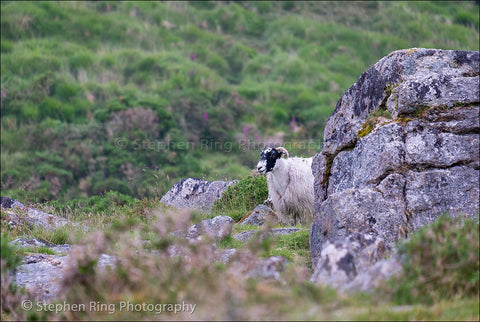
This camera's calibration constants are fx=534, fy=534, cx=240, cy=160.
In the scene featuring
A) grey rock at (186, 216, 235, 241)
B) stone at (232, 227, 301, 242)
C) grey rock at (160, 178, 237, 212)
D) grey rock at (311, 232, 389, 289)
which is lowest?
grey rock at (160, 178, 237, 212)

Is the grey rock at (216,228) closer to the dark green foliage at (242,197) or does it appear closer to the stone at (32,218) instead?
the dark green foliage at (242,197)

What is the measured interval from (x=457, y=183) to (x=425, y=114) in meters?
1.09

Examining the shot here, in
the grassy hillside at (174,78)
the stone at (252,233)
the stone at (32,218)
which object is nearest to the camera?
the stone at (252,233)

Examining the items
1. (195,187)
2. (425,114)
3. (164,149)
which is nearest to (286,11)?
(164,149)

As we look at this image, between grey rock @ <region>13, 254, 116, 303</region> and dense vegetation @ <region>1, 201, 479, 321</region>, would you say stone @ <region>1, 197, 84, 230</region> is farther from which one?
dense vegetation @ <region>1, 201, 479, 321</region>

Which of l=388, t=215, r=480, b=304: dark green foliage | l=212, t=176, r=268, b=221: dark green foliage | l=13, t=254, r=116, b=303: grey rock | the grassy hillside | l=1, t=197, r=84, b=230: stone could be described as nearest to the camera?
l=388, t=215, r=480, b=304: dark green foliage

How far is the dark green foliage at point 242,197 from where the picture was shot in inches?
473

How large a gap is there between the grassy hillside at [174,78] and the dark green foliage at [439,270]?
1031 cm

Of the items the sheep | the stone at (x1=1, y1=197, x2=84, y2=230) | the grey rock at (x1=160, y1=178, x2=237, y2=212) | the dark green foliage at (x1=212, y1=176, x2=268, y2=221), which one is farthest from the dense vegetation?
the grey rock at (x1=160, y1=178, x2=237, y2=212)

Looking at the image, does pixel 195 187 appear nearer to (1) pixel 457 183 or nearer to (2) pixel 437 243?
(1) pixel 457 183

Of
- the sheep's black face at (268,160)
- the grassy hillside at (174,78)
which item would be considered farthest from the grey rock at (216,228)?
the grassy hillside at (174,78)

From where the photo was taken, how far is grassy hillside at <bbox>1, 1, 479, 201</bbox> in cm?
2081

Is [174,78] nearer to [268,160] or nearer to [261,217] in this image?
[268,160]

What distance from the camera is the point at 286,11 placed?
117 feet
